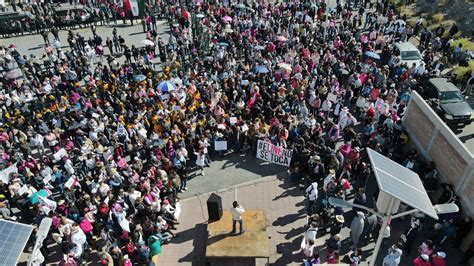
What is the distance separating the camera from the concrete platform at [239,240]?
12.5 metres

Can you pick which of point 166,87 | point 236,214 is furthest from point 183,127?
point 236,214

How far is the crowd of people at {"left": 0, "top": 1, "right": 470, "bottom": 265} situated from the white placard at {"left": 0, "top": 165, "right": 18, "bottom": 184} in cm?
8

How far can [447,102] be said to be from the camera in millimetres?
19812

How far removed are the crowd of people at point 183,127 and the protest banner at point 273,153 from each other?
1.07 ft

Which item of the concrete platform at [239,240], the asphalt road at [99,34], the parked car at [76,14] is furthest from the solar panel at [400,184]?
the parked car at [76,14]

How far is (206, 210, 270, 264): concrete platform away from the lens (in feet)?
41.0

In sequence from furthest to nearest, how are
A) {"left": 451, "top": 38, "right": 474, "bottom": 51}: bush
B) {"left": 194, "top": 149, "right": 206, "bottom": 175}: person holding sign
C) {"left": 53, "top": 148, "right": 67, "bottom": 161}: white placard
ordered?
{"left": 451, "top": 38, "right": 474, "bottom": 51}: bush → {"left": 194, "top": 149, "right": 206, "bottom": 175}: person holding sign → {"left": 53, "top": 148, "right": 67, "bottom": 161}: white placard

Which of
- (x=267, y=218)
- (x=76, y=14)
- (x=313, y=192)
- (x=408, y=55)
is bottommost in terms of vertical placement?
(x=267, y=218)

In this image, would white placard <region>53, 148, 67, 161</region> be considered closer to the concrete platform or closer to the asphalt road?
the concrete platform

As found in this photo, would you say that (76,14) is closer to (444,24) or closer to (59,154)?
(59,154)

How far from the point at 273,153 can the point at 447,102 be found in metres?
9.82

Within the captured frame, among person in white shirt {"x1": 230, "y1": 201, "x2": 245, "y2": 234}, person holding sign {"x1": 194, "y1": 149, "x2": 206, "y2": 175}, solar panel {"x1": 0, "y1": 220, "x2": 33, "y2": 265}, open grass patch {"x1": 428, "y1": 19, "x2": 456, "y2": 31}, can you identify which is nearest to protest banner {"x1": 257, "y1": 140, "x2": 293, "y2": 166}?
person holding sign {"x1": 194, "y1": 149, "x2": 206, "y2": 175}

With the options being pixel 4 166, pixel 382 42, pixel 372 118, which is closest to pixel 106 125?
pixel 4 166

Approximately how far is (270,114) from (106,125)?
7988 mm
